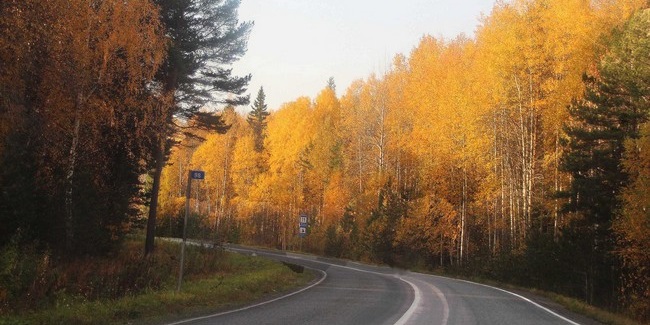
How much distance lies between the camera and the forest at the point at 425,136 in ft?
48.7

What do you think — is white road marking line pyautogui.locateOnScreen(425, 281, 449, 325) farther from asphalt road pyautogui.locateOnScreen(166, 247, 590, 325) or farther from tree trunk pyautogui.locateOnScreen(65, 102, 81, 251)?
tree trunk pyautogui.locateOnScreen(65, 102, 81, 251)

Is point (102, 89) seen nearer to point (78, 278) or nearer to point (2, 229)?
point (2, 229)

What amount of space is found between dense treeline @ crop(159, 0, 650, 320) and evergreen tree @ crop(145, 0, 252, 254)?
4227mm

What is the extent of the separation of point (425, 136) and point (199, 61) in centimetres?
1664

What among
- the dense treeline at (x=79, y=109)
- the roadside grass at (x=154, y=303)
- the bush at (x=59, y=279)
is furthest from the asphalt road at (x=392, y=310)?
the dense treeline at (x=79, y=109)

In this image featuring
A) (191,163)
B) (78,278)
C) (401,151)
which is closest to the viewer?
(78,278)

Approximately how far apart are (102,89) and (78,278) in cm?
632

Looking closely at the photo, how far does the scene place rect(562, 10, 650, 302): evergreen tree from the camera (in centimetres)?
1966

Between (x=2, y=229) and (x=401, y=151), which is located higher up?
(x=401, y=151)

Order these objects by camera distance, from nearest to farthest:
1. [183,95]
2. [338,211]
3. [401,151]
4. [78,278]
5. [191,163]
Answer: [78,278] → [183,95] → [401,151] → [338,211] → [191,163]

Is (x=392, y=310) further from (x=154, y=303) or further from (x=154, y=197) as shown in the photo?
(x=154, y=197)

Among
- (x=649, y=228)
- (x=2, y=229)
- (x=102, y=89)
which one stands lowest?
(x=2, y=229)

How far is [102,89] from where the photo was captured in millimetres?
16391

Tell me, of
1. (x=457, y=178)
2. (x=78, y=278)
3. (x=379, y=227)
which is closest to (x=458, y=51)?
(x=457, y=178)
